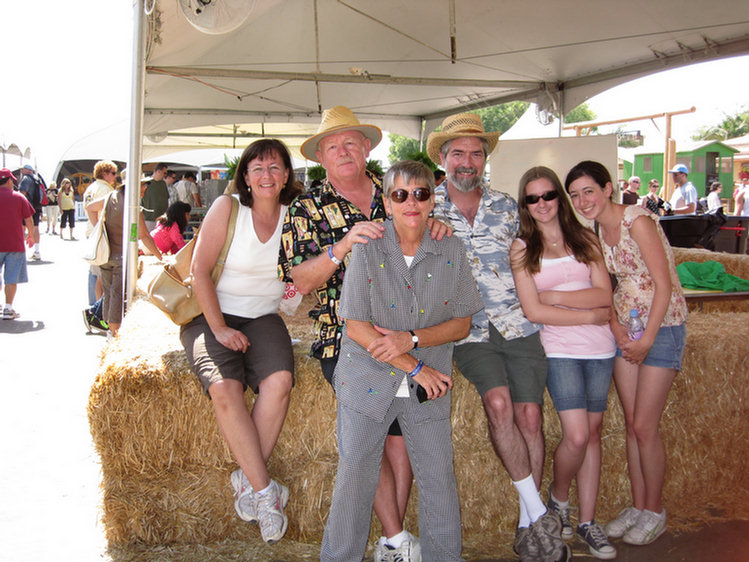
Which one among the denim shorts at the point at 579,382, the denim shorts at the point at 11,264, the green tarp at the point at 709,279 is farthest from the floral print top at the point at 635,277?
the denim shorts at the point at 11,264

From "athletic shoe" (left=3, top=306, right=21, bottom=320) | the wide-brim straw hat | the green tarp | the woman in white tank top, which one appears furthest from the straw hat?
"athletic shoe" (left=3, top=306, right=21, bottom=320)

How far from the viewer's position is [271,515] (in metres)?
2.52

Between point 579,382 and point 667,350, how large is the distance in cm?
44

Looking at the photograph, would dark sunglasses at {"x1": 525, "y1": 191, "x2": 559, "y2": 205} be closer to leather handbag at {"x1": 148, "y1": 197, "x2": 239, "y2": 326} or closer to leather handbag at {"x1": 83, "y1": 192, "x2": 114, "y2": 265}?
leather handbag at {"x1": 148, "y1": 197, "x2": 239, "y2": 326}

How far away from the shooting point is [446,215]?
286 centimetres

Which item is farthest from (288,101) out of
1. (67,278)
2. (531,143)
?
(67,278)

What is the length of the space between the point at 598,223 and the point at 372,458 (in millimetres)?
1608

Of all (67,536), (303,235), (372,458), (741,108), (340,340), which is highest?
(741,108)

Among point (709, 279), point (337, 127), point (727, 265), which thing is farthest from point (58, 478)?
point (727, 265)

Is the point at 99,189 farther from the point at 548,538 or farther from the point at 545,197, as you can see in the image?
the point at 548,538

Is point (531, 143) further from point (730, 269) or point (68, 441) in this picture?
point (68, 441)

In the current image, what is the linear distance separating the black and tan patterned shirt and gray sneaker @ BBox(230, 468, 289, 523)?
645 millimetres

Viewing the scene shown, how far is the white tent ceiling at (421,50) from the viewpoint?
656 cm

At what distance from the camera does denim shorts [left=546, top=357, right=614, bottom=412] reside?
105 inches
